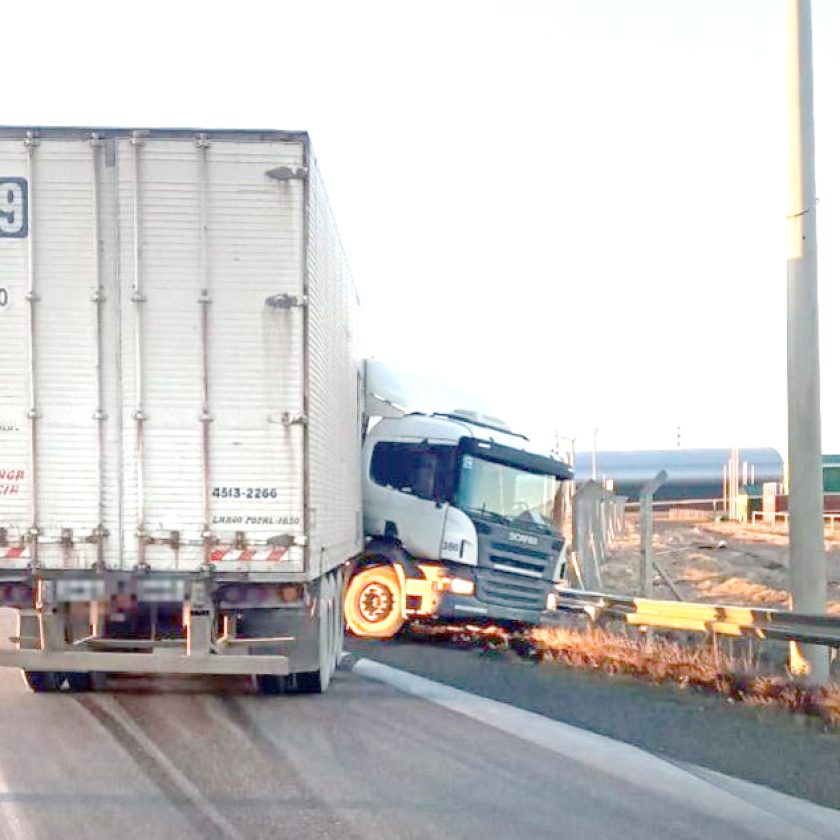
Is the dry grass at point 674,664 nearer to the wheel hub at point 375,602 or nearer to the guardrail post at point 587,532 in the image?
the wheel hub at point 375,602

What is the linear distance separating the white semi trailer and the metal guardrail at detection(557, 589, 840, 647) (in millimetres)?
4660

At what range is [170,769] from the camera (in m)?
7.80

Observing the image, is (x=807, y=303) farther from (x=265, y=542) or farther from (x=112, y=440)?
(x=112, y=440)

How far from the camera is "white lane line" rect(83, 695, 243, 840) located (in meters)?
6.49

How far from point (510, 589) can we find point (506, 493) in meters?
1.35

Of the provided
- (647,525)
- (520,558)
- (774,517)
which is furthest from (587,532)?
(774,517)

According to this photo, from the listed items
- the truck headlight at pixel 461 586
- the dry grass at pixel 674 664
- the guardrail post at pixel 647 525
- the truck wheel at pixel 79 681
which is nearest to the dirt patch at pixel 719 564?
the guardrail post at pixel 647 525

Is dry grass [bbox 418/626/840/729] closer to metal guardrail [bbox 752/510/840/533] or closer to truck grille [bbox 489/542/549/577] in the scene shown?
truck grille [bbox 489/542/549/577]

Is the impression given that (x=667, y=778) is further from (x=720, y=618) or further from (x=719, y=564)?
(x=719, y=564)

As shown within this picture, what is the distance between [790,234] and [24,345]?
737cm

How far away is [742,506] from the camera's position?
55719 mm

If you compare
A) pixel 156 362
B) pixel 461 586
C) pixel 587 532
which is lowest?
pixel 461 586

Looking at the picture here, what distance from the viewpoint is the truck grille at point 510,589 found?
640 inches

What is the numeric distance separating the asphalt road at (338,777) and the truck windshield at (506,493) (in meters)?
5.87
